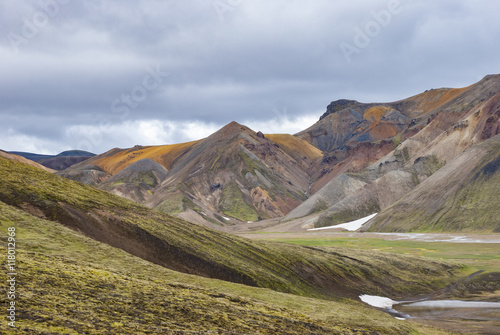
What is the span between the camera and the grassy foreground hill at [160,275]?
22641 millimetres

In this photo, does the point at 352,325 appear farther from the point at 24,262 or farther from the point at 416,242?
the point at 416,242

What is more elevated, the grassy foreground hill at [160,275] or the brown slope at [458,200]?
the brown slope at [458,200]

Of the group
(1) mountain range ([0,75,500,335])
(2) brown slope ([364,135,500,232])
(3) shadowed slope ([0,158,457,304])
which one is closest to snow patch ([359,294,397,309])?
(1) mountain range ([0,75,500,335])

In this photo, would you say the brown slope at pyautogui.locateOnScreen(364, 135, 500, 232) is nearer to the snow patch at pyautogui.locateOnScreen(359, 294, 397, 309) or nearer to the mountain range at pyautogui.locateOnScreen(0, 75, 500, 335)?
the mountain range at pyautogui.locateOnScreen(0, 75, 500, 335)

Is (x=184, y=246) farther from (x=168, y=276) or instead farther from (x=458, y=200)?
(x=458, y=200)

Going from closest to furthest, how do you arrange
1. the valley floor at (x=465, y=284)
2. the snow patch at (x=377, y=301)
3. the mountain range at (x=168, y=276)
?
the mountain range at (x=168, y=276) < the valley floor at (x=465, y=284) < the snow patch at (x=377, y=301)

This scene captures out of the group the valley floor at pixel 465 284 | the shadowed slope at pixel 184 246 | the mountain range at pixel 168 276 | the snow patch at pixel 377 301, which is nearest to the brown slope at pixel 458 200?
the valley floor at pixel 465 284

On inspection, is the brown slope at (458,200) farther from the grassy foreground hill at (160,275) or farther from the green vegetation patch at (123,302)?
the green vegetation patch at (123,302)

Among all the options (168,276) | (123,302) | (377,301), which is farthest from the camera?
(377,301)

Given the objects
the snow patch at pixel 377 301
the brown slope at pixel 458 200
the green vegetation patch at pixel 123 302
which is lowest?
the snow patch at pixel 377 301

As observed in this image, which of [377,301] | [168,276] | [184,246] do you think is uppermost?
[184,246]

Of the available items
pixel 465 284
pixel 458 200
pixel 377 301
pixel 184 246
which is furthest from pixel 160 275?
pixel 458 200

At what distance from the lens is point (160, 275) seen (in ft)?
123

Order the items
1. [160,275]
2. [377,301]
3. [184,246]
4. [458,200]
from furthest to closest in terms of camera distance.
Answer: [458,200]
[377,301]
[184,246]
[160,275]
